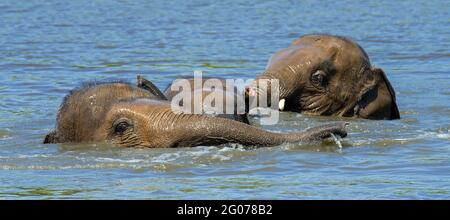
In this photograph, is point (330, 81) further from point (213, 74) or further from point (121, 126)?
point (213, 74)

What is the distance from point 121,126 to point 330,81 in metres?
3.98

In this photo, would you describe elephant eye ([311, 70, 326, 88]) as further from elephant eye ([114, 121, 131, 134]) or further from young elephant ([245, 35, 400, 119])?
elephant eye ([114, 121, 131, 134])

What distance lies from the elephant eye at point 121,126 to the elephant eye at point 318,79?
3.77 meters

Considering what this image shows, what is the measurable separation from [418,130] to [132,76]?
6.53 m

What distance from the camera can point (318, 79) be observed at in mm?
14273

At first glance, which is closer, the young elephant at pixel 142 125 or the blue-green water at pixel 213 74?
the blue-green water at pixel 213 74

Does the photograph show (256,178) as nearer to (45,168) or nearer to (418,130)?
→ (45,168)

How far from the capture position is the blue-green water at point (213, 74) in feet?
32.9

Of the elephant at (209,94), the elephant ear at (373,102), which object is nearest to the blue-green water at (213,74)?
the elephant ear at (373,102)

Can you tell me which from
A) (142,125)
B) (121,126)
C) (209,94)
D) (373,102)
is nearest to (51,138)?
(121,126)

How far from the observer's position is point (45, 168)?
10875 mm

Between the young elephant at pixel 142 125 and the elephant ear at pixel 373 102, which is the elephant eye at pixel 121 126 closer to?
the young elephant at pixel 142 125
